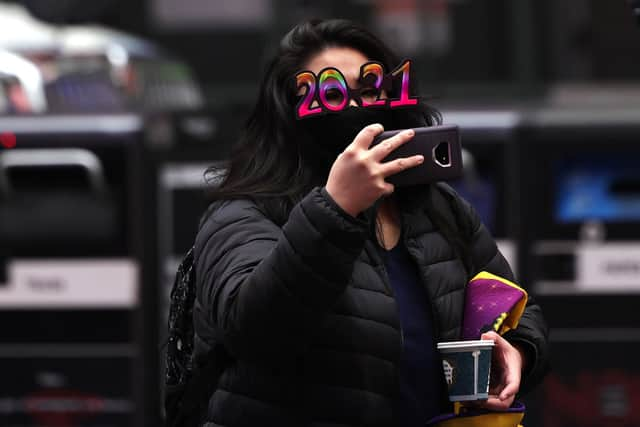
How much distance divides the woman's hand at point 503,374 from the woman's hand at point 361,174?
0.39 meters

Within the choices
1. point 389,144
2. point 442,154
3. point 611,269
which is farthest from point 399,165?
point 611,269

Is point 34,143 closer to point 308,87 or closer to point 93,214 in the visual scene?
point 93,214

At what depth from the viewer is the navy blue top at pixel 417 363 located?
2.36 metres

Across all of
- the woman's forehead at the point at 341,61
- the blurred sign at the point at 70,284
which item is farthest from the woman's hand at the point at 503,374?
the blurred sign at the point at 70,284

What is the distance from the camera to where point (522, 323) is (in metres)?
2.58

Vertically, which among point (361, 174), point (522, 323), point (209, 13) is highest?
point (209, 13)

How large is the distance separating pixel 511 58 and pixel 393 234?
5557 mm

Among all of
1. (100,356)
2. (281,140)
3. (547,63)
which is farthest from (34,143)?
(281,140)

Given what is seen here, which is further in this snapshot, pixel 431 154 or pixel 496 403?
pixel 496 403

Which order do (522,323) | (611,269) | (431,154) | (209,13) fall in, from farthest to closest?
(209,13), (611,269), (522,323), (431,154)

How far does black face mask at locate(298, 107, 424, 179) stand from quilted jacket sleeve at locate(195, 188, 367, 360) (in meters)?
0.22

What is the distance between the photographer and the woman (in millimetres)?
2133

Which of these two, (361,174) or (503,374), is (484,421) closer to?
(503,374)

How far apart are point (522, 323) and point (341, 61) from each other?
0.60m
